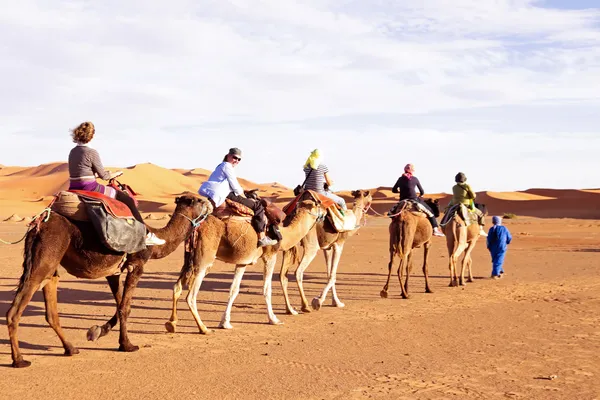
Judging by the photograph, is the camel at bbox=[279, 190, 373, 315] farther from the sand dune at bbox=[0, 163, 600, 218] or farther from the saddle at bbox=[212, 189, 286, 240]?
the sand dune at bbox=[0, 163, 600, 218]

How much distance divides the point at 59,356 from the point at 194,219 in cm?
266

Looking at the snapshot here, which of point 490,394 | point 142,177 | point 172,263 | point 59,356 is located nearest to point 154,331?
point 59,356

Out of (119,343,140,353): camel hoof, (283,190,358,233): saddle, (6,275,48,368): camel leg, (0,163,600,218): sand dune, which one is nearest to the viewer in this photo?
(6,275,48,368): camel leg

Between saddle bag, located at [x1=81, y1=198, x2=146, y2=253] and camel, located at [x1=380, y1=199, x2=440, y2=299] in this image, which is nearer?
saddle bag, located at [x1=81, y1=198, x2=146, y2=253]

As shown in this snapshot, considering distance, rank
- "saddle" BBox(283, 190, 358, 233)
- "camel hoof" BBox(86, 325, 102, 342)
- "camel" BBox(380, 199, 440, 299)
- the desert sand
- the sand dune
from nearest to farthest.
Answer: the desert sand → "camel hoof" BBox(86, 325, 102, 342) → "saddle" BBox(283, 190, 358, 233) → "camel" BBox(380, 199, 440, 299) → the sand dune

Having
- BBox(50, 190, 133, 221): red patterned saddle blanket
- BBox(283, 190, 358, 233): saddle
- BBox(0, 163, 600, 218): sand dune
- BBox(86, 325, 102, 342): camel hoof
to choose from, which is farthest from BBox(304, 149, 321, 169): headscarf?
BBox(0, 163, 600, 218): sand dune

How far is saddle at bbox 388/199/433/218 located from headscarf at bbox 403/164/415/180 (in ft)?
2.14

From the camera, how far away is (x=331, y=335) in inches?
422

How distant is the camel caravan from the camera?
28.0ft

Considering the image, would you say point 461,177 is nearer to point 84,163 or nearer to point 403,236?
point 403,236

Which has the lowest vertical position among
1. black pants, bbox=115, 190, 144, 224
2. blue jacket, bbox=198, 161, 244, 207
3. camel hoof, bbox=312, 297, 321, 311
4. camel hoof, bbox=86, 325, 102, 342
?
camel hoof, bbox=312, 297, 321, 311

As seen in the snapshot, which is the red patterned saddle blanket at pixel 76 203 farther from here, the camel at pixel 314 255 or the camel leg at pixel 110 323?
the camel at pixel 314 255

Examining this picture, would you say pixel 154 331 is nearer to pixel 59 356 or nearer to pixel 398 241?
pixel 59 356

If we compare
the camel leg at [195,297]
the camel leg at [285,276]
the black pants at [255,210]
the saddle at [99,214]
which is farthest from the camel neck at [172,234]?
the camel leg at [285,276]
